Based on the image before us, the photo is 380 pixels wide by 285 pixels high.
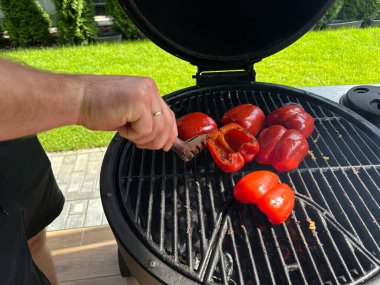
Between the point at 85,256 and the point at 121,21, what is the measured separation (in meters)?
A: 4.69

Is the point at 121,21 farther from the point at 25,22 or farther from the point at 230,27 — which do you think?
the point at 230,27

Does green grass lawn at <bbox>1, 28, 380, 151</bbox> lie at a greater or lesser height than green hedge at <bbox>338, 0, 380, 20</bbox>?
lesser

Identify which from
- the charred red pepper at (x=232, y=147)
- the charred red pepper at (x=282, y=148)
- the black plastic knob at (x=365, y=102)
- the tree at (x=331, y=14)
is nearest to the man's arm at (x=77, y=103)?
the charred red pepper at (x=232, y=147)

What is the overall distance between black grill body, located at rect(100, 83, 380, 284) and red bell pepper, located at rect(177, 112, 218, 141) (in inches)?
4.0

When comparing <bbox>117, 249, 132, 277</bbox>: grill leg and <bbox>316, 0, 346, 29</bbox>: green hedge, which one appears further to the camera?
<bbox>316, 0, 346, 29</bbox>: green hedge

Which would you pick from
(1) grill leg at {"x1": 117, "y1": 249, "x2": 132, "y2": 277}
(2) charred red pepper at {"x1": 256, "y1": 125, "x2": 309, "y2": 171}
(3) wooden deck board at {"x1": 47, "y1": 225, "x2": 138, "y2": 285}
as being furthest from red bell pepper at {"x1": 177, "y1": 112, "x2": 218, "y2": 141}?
(3) wooden deck board at {"x1": 47, "y1": 225, "x2": 138, "y2": 285}

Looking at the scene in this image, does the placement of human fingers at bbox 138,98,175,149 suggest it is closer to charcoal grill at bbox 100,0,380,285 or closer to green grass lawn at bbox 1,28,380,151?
charcoal grill at bbox 100,0,380,285

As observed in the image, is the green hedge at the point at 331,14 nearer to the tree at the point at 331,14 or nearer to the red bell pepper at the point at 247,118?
the tree at the point at 331,14

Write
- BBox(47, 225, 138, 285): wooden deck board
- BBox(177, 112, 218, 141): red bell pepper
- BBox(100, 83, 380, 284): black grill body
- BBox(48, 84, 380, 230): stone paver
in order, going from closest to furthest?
BBox(100, 83, 380, 284): black grill body → BBox(177, 112, 218, 141): red bell pepper → BBox(47, 225, 138, 285): wooden deck board → BBox(48, 84, 380, 230): stone paver

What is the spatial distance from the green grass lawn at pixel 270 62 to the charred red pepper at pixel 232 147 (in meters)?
2.80

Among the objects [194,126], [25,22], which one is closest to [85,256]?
[194,126]

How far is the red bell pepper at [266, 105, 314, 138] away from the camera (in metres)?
1.60

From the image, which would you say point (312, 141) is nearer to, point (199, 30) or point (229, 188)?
point (229, 188)

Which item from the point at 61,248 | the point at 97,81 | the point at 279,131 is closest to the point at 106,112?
the point at 97,81
